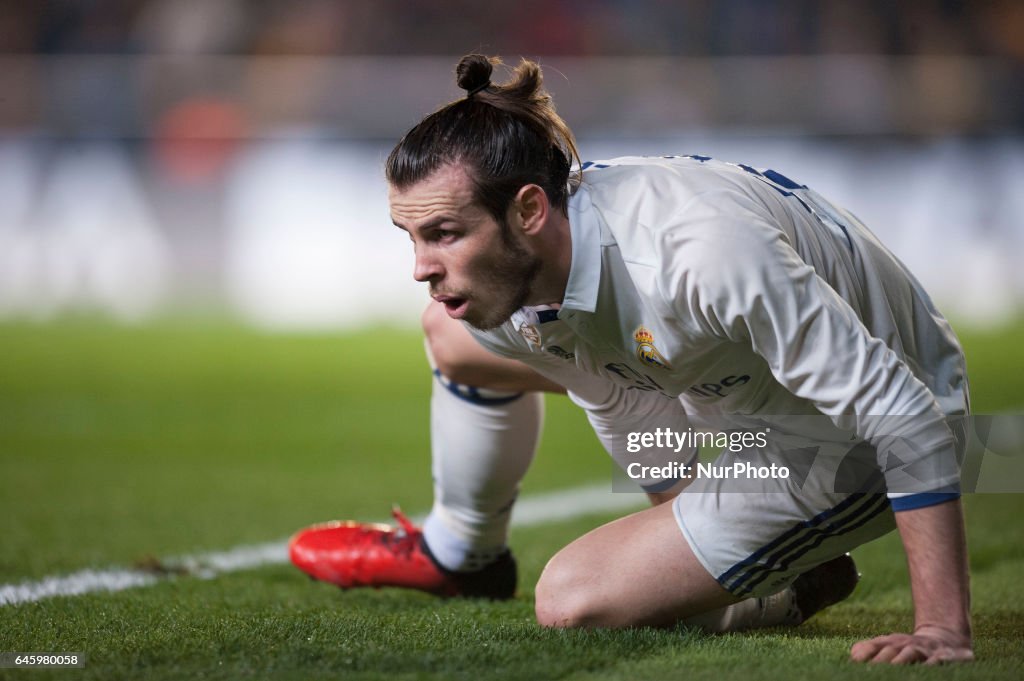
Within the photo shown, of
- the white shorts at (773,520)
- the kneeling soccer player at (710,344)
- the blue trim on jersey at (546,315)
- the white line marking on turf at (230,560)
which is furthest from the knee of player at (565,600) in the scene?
the white line marking on turf at (230,560)

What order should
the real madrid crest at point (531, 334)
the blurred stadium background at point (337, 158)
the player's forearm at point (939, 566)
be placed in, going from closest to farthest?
the player's forearm at point (939, 566), the real madrid crest at point (531, 334), the blurred stadium background at point (337, 158)

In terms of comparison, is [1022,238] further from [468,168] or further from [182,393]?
[468,168]

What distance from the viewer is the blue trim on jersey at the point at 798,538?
2.49 metres

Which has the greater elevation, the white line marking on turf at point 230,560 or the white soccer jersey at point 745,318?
the white soccer jersey at point 745,318

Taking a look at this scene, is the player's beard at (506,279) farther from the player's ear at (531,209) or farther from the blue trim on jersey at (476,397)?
the blue trim on jersey at (476,397)

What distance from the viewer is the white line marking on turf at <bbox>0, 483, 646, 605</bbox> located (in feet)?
9.91

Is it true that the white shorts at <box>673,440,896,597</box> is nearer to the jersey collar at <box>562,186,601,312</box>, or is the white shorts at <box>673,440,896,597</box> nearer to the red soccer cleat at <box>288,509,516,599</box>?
the jersey collar at <box>562,186,601,312</box>

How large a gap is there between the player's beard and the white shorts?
0.59m

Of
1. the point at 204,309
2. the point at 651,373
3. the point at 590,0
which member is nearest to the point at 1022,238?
the point at 590,0

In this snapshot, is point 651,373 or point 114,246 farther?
point 114,246

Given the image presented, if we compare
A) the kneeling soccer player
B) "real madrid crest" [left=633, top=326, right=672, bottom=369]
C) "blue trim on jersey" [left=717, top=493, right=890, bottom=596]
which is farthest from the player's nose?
"blue trim on jersey" [left=717, top=493, right=890, bottom=596]

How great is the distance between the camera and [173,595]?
2971 millimetres

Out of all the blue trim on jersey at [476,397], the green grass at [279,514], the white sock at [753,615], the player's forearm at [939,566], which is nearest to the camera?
the player's forearm at [939,566]

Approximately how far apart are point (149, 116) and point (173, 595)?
6221 millimetres
